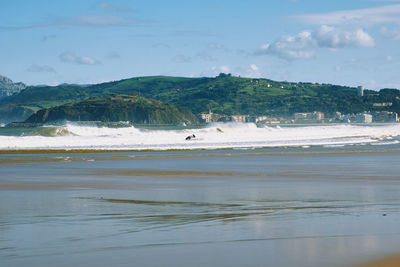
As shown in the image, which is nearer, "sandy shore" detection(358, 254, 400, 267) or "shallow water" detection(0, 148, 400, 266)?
"sandy shore" detection(358, 254, 400, 267)

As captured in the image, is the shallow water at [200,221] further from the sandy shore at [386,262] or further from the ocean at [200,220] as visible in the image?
the sandy shore at [386,262]

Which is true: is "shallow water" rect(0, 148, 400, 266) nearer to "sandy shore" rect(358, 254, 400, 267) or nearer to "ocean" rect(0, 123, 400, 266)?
"ocean" rect(0, 123, 400, 266)

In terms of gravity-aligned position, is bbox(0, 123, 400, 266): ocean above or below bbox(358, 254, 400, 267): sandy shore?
above

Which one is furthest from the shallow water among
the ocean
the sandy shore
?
the sandy shore

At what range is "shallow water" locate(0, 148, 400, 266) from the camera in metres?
7.96

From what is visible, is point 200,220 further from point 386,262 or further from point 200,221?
point 386,262

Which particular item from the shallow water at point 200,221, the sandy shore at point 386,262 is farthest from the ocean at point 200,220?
the sandy shore at point 386,262

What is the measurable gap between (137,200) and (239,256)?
21.4 feet

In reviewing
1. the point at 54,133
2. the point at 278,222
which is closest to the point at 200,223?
the point at 278,222

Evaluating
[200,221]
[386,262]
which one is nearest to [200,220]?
[200,221]

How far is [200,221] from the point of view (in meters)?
10.8

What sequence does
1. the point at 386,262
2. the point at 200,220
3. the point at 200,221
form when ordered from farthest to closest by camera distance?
the point at 200,220 < the point at 200,221 < the point at 386,262

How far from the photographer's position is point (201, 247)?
851 centimetres

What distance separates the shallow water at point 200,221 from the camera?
7957 mm
